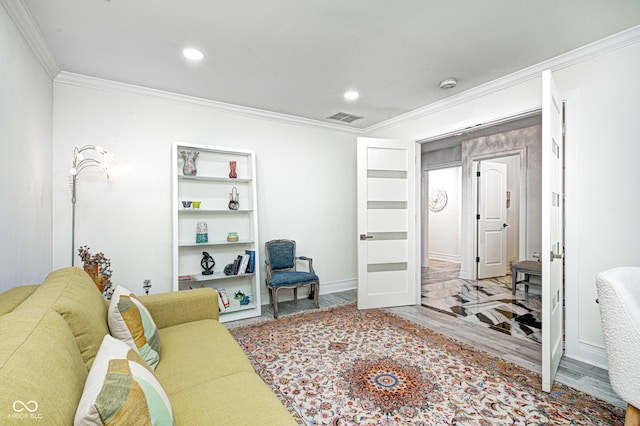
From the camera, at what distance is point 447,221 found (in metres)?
8.09

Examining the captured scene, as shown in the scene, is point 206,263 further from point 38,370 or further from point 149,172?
point 38,370

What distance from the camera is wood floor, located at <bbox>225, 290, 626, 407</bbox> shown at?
2.22 meters

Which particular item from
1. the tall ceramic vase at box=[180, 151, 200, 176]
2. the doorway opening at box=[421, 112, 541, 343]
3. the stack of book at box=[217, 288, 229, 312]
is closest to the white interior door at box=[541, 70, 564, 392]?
the doorway opening at box=[421, 112, 541, 343]

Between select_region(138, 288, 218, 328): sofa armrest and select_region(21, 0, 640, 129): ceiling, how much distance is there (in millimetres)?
2023

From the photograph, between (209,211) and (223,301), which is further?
(209,211)

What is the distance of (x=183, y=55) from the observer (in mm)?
2672

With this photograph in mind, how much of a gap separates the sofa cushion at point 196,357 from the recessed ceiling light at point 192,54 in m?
2.25

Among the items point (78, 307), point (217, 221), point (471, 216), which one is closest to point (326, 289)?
point (217, 221)

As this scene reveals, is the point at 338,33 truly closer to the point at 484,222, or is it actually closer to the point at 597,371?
the point at 597,371

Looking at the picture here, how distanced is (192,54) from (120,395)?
2.69 meters

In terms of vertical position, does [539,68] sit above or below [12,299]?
above

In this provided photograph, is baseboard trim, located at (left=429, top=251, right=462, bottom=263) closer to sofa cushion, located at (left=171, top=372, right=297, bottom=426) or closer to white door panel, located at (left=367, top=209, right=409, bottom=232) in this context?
white door panel, located at (left=367, top=209, right=409, bottom=232)

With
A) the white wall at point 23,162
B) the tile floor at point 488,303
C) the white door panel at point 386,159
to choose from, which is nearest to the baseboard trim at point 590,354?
the tile floor at point 488,303

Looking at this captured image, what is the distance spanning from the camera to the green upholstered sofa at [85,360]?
0.74m
